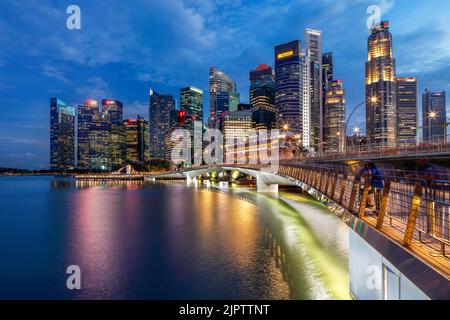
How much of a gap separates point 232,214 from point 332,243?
19.8 m

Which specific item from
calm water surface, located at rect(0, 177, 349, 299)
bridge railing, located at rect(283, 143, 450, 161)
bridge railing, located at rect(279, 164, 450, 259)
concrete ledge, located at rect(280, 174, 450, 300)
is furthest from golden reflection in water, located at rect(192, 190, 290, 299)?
bridge railing, located at rect(283, 143, 450, 161)

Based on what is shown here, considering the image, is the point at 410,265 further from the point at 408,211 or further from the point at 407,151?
the point at 407,151

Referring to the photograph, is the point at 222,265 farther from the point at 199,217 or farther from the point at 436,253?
the point at 199,217

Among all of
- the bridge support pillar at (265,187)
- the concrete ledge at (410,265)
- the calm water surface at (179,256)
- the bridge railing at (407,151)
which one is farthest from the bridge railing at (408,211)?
the bridge support pillar at (265,187)

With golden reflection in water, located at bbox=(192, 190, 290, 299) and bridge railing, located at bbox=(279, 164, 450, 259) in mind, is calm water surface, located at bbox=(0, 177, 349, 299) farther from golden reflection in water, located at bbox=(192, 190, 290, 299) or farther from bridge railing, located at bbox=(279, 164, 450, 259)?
bridge railing, located at bbox=(279, 164, 450, 259)

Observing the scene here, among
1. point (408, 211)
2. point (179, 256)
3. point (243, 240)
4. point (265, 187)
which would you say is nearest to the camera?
point (408, 211)

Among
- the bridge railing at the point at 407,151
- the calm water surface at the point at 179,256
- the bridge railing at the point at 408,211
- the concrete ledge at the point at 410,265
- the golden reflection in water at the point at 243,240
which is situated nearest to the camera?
the concrete ledge at the point at 410,265

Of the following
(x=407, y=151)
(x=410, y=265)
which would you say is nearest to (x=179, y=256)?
(x=410, y=265)

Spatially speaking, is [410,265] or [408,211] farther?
[408,211]

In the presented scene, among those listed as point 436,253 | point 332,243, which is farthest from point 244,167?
point 436,253

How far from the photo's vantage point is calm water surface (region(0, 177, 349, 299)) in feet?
58.1

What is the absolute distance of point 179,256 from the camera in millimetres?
24406

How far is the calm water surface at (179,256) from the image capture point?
17.7 m

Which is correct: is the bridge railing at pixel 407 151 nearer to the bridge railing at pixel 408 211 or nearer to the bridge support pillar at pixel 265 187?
the bridge railing at pixel 408 211
